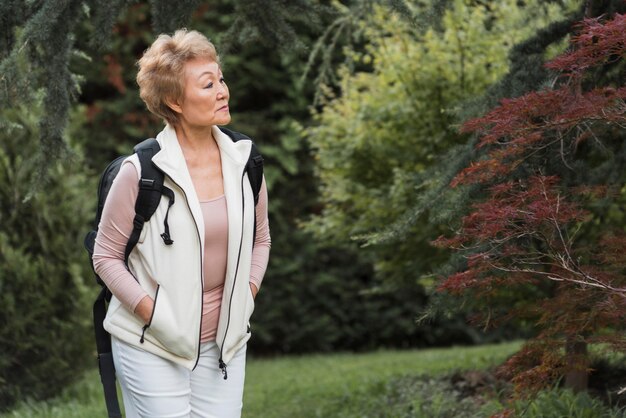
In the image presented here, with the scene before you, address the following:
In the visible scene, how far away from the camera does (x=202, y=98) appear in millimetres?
2996

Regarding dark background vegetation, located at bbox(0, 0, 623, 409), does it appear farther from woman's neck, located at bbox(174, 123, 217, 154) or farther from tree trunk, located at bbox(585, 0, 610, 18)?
woman's neck, located at bbox(174, 123, 217, 154)

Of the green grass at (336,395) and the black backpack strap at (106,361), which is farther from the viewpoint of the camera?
the green grass at (336,395)

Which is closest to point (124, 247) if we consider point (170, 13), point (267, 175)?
point (170, 13)

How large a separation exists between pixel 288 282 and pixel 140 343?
9265 mm

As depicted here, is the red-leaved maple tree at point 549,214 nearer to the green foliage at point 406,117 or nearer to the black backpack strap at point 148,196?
the black backpack strap at point 148,196

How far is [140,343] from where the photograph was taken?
2.90 meters

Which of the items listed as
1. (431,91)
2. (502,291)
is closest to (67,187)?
(431,91)

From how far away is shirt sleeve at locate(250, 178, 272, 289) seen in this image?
10.6 feet

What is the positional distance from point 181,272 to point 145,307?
0.16m

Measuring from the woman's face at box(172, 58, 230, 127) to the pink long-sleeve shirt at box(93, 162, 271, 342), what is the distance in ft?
0.87

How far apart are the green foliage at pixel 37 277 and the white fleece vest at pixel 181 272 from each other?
385 cm

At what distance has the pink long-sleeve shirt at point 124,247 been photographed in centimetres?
286

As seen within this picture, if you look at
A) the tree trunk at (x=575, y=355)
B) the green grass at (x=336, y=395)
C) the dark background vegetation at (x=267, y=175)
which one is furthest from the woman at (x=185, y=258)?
the green grass at (x=336, y=395)

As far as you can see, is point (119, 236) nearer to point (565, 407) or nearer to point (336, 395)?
point (565, 407)
